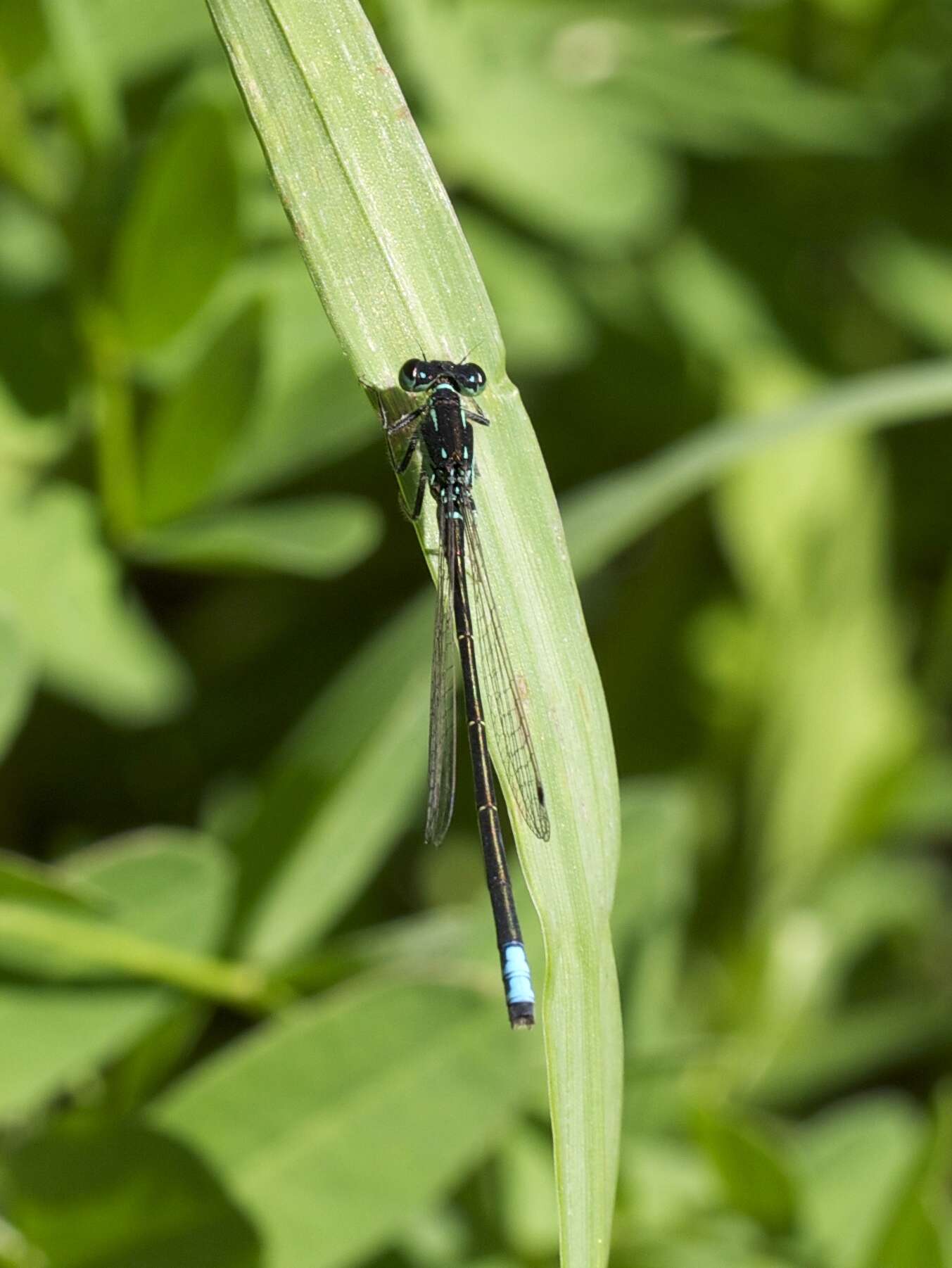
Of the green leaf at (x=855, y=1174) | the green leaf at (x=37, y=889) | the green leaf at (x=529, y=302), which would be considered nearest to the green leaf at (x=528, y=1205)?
the green leaf at (x=855, y=1174)

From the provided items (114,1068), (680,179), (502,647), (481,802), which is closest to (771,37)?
(680,179)

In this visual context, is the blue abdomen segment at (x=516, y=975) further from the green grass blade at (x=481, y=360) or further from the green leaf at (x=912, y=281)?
the green leaf at (x=912, y=281)

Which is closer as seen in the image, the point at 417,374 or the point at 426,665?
the point at 417,374

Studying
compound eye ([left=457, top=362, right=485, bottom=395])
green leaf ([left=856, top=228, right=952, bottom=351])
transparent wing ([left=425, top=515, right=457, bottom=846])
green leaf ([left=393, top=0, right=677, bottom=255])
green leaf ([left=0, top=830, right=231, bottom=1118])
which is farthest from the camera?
green leaf ([left=856, top=228, right=952, bottom=351])

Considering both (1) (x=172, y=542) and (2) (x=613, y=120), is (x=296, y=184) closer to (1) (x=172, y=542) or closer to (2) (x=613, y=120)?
(1) (x=172, y=542)

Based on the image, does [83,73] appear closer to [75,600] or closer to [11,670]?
[75,600]

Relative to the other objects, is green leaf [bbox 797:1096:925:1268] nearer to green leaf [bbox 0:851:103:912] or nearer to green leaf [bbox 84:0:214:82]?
green leaf [bbox 0:851:103:912]

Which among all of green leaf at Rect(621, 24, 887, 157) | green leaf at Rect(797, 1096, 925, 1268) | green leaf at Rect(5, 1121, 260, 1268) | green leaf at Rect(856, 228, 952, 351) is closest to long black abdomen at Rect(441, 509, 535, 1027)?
green leaf at Rect(5, 1121, 260, 1268)

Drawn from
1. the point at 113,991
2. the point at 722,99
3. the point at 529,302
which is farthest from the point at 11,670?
the point at 722,99
